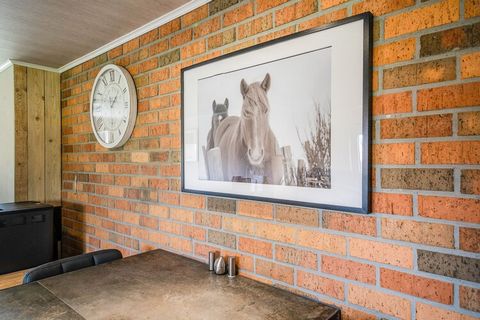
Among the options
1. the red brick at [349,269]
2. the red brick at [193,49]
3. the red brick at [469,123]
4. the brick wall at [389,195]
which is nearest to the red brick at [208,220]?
the brick wall at [389,195]

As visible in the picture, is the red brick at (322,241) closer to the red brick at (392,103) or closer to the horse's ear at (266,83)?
the red brick at (392,103)

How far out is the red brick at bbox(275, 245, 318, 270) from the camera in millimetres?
1303

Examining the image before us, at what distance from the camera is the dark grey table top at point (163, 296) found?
117 centimetres

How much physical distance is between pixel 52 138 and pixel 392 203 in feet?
10.6

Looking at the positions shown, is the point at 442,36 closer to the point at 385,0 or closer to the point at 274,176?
the point at 385,0

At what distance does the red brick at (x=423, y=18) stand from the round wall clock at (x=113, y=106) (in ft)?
5.68

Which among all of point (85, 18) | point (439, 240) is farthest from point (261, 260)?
point (85, 18)

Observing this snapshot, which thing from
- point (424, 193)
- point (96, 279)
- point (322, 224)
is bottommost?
point (96, 279)

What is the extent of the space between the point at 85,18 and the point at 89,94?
900 mm

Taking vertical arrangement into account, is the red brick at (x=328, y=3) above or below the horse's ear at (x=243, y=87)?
above

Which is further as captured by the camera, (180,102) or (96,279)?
(180,102)

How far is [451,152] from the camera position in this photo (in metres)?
0.98

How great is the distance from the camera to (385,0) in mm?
1110

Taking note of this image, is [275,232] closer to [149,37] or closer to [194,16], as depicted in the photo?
[194,16]
